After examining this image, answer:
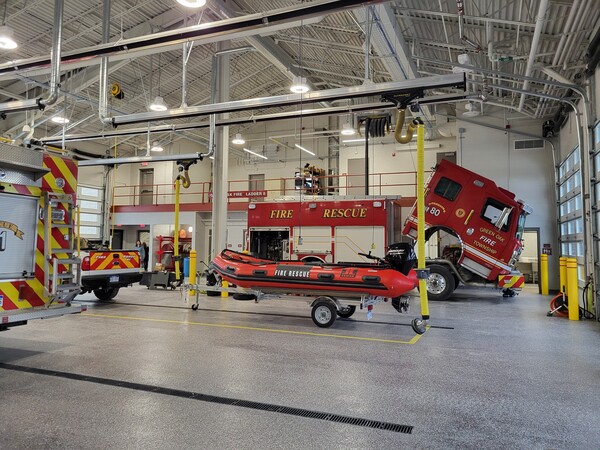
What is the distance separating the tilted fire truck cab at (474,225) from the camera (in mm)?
10836

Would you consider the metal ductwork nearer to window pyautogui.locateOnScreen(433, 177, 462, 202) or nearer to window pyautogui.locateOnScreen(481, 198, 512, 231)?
window pyautogui.locateOnScreen(481, 198, 512, 231)

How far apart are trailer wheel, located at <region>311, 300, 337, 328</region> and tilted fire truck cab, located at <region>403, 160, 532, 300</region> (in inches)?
197

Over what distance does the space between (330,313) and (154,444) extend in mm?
4579

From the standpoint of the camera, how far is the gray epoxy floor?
314cm

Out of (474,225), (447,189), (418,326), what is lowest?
(418,326)

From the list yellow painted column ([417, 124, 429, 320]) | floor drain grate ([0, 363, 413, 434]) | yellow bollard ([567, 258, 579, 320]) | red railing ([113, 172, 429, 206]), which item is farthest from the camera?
red railing ([113, 172, 429, 206])

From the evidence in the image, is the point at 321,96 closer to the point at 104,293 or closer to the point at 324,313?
the point at 324,313

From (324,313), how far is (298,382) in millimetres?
3007

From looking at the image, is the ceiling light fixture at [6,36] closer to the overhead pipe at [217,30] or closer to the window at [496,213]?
the overhead pipe at [217,30]

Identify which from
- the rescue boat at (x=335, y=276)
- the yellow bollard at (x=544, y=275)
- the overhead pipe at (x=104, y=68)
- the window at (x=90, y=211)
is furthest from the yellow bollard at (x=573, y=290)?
the window at (x=90, y=211)

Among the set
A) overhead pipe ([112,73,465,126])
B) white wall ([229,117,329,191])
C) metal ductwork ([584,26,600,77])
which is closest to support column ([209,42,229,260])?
overhead pipe ([112,73,465,126])

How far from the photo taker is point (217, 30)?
5.70m

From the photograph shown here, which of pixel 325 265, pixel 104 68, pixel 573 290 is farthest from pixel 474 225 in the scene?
pixel 104 68

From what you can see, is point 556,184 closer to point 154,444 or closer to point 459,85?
point 459,85
